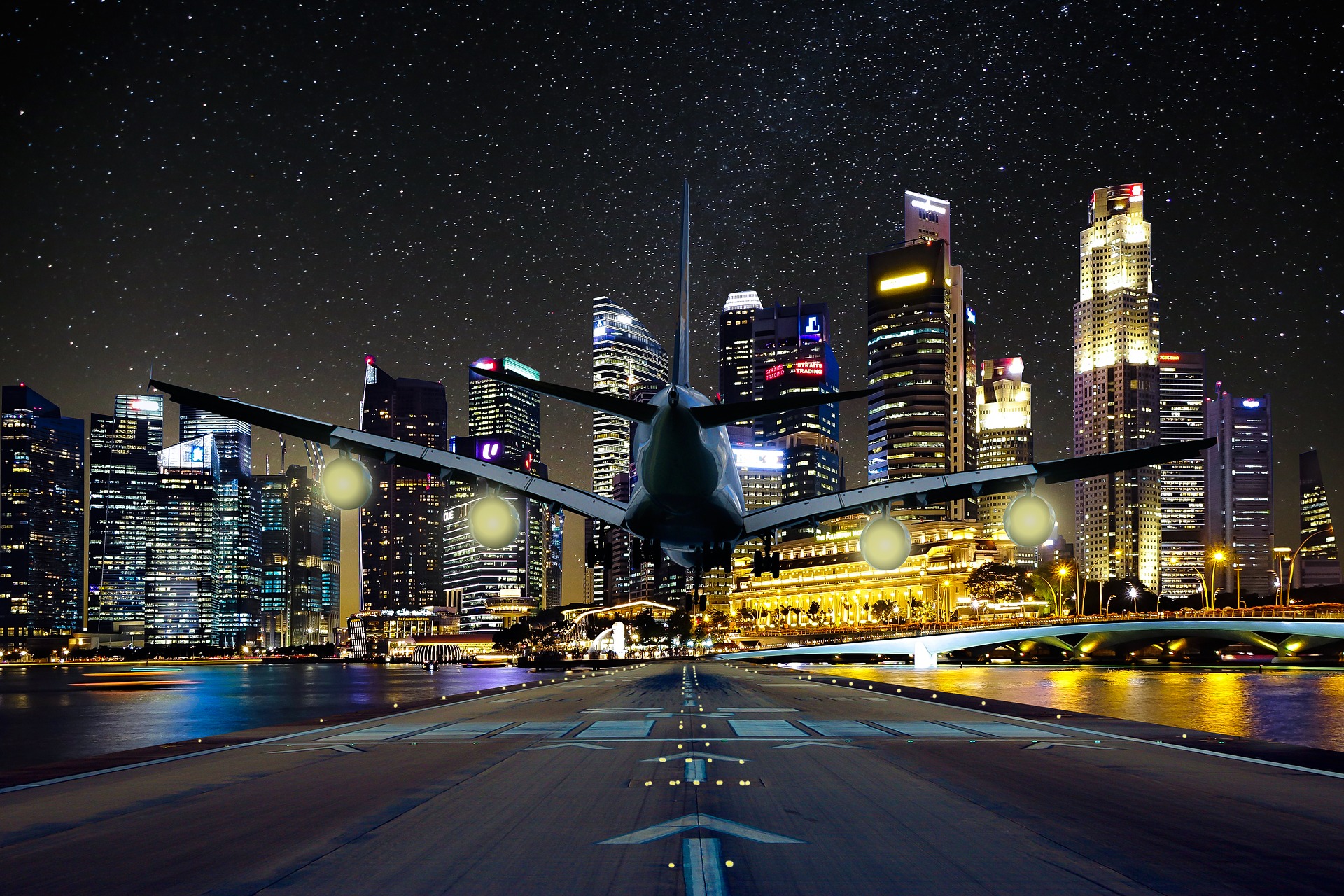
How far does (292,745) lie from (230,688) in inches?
4241

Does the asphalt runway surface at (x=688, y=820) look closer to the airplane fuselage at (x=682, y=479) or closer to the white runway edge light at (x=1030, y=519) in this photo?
the white runway edge light at (x=1030, y=519)

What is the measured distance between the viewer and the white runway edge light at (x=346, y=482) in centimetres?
3159

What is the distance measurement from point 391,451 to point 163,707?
215 feet

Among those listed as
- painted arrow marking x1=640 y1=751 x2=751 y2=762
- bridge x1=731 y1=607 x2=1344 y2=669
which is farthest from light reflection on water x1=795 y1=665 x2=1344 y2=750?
painted arrow marking x1=640 y1=751 x2=751 y2=762

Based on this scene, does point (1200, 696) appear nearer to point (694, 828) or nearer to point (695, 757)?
point (695, 757)

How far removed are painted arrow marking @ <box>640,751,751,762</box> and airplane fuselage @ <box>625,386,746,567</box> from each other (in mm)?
9800

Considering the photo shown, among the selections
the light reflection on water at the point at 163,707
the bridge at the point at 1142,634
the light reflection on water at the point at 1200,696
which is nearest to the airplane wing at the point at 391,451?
the light reflection on water at the point at 163,707

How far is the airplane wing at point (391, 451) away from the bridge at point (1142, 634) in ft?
351

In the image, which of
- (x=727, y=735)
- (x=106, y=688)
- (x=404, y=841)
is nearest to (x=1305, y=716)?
(x=727, y=735)

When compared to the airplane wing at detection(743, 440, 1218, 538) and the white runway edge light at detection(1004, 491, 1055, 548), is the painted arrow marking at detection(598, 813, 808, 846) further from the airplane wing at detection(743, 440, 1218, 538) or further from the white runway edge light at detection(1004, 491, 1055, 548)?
the white runway edge light at detection(1004, 491, 1055, 548)

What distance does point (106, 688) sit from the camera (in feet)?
422

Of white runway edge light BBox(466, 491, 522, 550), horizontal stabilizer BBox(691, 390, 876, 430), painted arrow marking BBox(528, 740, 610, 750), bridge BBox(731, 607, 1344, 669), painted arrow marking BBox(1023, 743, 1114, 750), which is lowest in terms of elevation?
bridge BBox(731, 607, 1344, 669)

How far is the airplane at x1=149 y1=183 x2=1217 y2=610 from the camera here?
96.0 feet

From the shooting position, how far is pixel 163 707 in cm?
8500
